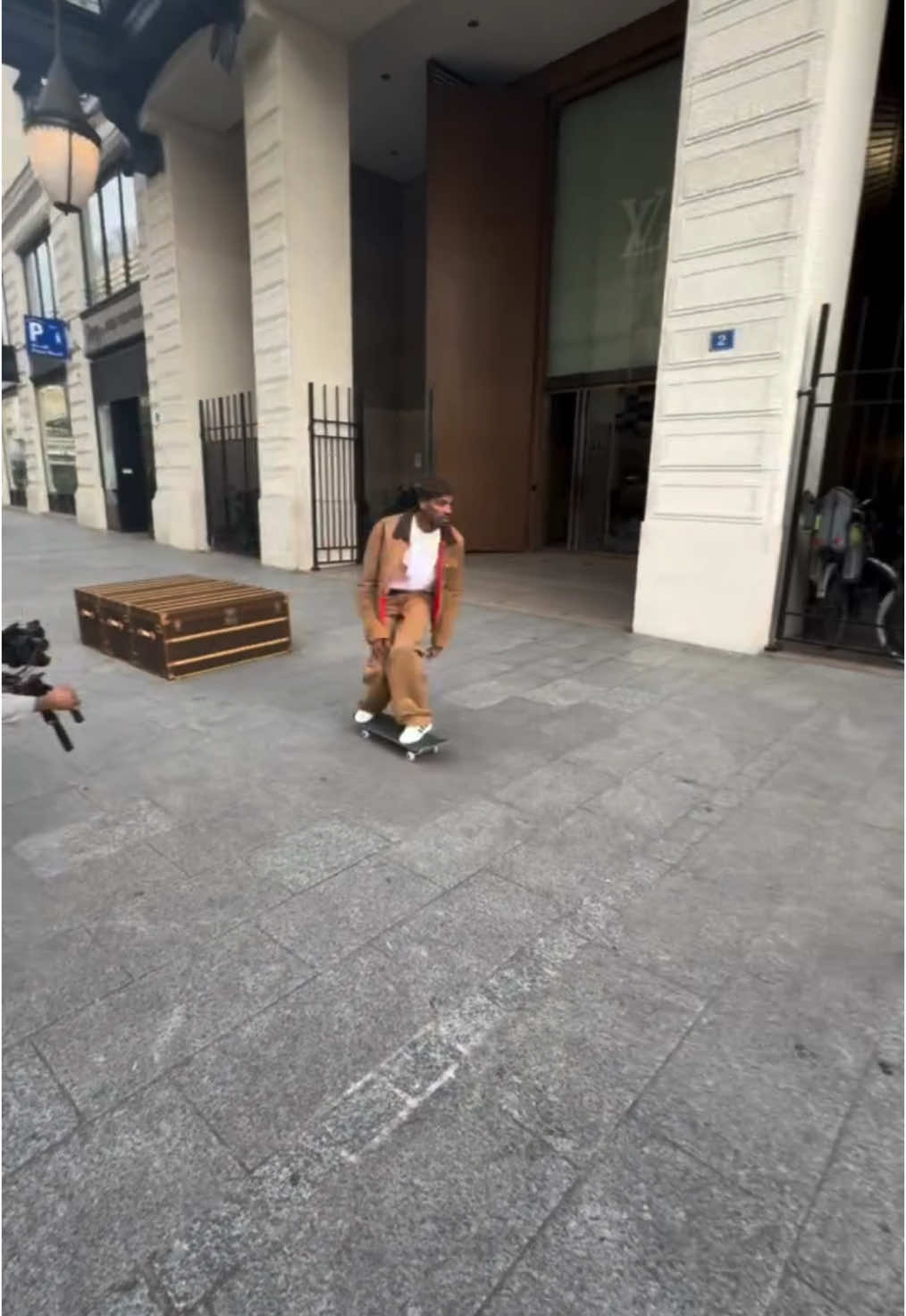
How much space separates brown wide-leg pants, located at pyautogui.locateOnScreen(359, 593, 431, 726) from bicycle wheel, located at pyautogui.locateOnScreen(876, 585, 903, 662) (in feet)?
14.9

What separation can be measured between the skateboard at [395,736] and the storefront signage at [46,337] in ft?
58.8

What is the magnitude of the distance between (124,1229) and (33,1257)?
6.5 inches

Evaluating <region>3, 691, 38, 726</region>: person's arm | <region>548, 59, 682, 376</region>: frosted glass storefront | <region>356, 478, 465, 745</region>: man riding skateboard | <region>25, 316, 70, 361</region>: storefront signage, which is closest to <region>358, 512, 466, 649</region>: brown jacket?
<region>356, 478, 465, 745</region>: man riding skateboard

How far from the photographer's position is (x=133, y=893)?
260 centimetres

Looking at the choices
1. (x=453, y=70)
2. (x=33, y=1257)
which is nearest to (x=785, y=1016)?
(x=33, y=1257)

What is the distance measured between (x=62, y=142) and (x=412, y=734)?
734cm

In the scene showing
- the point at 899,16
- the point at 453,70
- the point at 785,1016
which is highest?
the point at 453,70

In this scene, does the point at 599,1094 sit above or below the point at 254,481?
below

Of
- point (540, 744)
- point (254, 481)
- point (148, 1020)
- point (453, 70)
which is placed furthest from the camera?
point (254, 481)

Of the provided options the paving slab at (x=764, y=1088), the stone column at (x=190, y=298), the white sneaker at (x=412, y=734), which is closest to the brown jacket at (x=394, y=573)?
the white sneaker at (x=412, y=734)

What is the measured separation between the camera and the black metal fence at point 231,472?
12.7m

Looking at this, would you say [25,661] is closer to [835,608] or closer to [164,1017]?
[164,1017]

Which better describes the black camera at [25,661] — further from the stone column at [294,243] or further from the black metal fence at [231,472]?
the black metal fence at [231,472]

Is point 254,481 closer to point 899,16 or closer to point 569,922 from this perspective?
point 899,16
